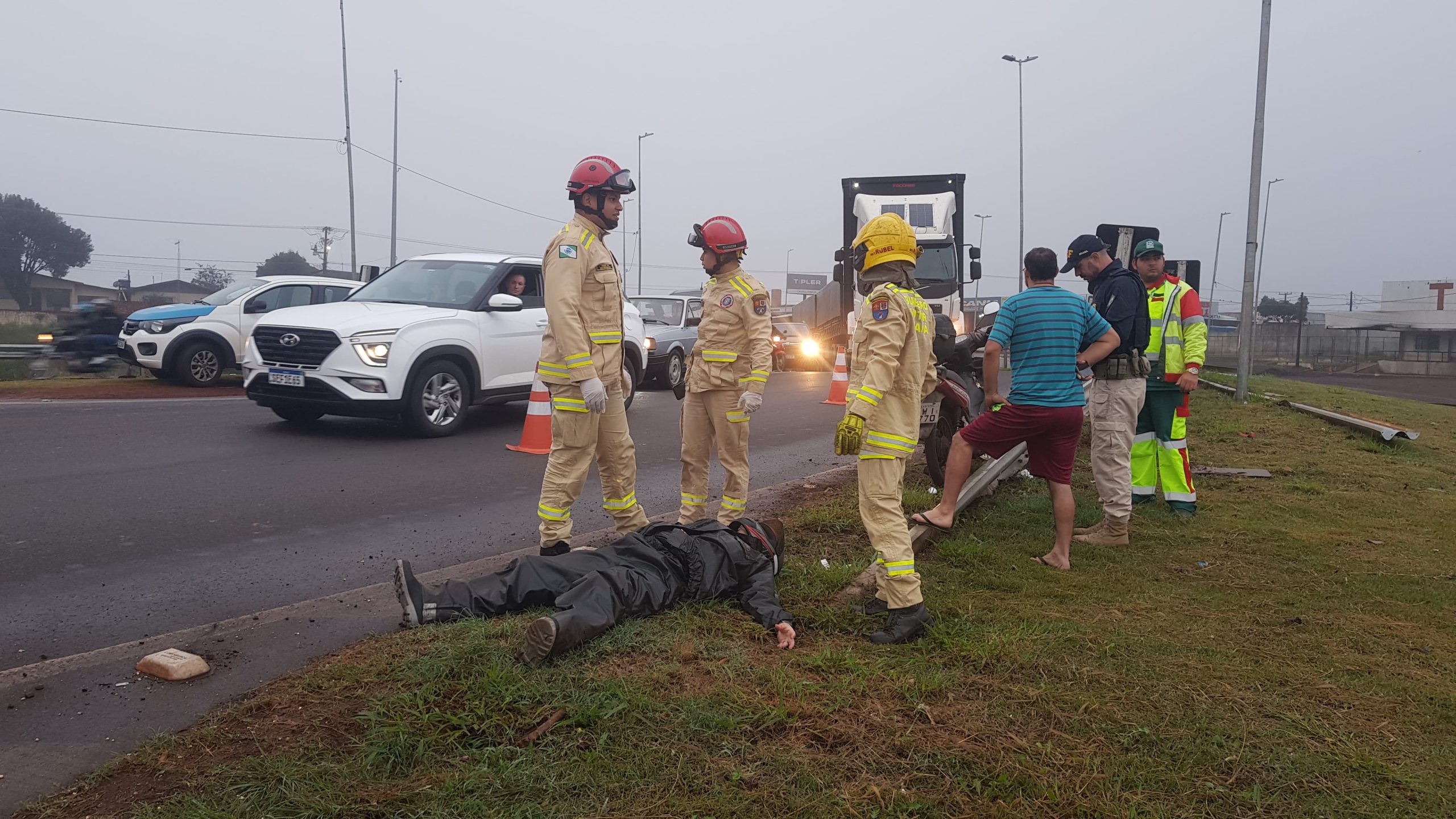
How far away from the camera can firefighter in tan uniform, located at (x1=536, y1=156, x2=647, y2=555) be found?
514 centimetres

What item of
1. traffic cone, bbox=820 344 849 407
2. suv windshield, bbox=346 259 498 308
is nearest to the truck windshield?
traffic cone, bbox=820 344 849 407

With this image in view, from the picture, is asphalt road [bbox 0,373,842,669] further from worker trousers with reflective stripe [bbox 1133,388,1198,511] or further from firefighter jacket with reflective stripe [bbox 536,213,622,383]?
worker trousers with reflective stripe [bbox 1133,388,1198,511]

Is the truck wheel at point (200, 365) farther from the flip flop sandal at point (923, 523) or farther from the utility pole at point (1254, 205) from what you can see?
the utility pole at point (1254, 205)

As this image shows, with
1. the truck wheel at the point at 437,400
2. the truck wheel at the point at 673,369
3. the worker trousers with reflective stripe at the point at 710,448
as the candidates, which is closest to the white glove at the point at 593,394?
the worker trousers with reflective stripe at the point at 710,448

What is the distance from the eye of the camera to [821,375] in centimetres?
2273

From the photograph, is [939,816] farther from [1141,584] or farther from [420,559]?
[420,559]

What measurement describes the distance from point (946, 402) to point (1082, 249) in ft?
5.64

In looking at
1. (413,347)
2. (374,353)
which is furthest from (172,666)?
(413,347)

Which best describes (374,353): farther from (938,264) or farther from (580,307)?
(938,264)

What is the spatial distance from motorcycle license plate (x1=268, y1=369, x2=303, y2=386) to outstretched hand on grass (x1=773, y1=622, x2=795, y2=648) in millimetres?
6878

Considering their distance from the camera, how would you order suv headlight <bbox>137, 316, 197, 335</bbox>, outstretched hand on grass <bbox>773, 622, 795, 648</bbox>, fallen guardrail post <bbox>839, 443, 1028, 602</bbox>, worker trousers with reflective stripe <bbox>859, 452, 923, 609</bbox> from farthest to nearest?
1. suv headlight <bbox>137, 316, 197, 335</bbox>
2. fallen guardrail post <bbox>839, 443, 1028, 602</bbox>
3. worker trousers with reflective stripe <bbox>859, 452, 923, 609</bbox>
4. outstretched hand on grass <bbox>773, 622, 795, 648</bbox>

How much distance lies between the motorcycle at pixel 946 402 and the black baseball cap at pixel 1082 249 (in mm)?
1095

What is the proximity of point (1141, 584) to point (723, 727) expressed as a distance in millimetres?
2994

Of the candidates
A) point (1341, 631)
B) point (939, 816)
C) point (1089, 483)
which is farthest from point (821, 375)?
point (939, 816)
